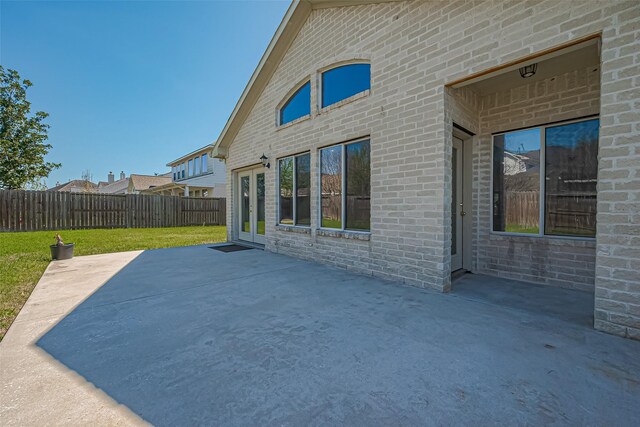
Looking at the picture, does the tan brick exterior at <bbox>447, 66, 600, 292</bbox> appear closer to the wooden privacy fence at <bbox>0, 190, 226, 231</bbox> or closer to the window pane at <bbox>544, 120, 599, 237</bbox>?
the window pane at <bbox>544, 120, 599, 237</bbox>

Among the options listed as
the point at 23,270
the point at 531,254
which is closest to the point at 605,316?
the point at 531,254

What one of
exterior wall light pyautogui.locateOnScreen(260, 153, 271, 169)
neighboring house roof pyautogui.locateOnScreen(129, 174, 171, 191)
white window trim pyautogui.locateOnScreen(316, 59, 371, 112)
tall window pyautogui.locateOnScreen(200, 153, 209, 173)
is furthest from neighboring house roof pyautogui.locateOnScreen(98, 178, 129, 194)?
white window trim pyautogui.locateOnScreen(316, 59, 371, 112)

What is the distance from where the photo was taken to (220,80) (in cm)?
1147

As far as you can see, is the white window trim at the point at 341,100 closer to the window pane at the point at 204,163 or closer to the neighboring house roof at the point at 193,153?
the neighboring house roof at the point at 193,153

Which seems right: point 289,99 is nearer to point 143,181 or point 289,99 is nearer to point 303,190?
point 303,190

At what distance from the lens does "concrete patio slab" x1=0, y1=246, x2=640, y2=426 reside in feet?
5.68

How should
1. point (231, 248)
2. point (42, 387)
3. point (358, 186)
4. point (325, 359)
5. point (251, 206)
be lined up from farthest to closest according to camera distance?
point (251, 206)
point (231, 248)
point (358, 186)
point (325, 359)
point (42, 387)

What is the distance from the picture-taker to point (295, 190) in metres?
7.14

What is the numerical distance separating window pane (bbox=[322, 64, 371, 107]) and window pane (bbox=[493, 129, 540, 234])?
2.69m

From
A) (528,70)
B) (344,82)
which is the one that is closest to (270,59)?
(344,82)

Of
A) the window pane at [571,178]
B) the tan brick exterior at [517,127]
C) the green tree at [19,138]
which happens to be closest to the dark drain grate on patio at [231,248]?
the tan brick exterior at [517,127]

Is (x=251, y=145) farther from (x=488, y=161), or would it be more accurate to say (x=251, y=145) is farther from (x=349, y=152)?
(x=488, y=161)

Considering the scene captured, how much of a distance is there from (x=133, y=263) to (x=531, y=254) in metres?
8.06

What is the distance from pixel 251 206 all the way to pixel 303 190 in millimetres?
2888
